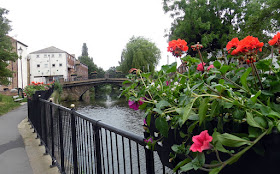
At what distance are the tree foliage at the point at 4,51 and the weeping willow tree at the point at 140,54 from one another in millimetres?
21060

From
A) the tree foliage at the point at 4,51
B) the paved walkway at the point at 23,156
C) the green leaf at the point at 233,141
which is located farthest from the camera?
the tree foliage at the point at 4,51

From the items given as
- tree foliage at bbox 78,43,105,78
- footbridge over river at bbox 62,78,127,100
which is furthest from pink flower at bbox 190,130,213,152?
tree foliage at bbox 78,43,105,78

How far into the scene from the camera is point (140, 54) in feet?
122

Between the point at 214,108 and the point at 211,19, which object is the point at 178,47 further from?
the point at 211,19

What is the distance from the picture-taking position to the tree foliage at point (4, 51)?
1623 cm

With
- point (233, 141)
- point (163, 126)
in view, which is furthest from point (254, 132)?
point (163, 126)

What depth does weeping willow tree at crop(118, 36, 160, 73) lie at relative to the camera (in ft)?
122

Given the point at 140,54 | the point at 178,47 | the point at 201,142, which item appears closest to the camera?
the point at 201,142

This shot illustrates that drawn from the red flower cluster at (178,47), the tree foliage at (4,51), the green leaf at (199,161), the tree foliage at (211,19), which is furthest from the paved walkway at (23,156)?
the tree foliage at (211,19)

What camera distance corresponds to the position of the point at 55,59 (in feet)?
182

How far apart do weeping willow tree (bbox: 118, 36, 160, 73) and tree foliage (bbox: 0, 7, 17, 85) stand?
2106 cm

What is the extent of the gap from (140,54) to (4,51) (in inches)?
927

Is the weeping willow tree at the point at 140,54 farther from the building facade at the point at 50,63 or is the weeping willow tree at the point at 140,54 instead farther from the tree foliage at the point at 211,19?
the building facade at the point at 50,63

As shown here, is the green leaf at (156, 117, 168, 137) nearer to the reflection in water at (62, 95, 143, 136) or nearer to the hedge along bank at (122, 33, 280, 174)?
the hedge along bank at (122, 33, 280, 174)
